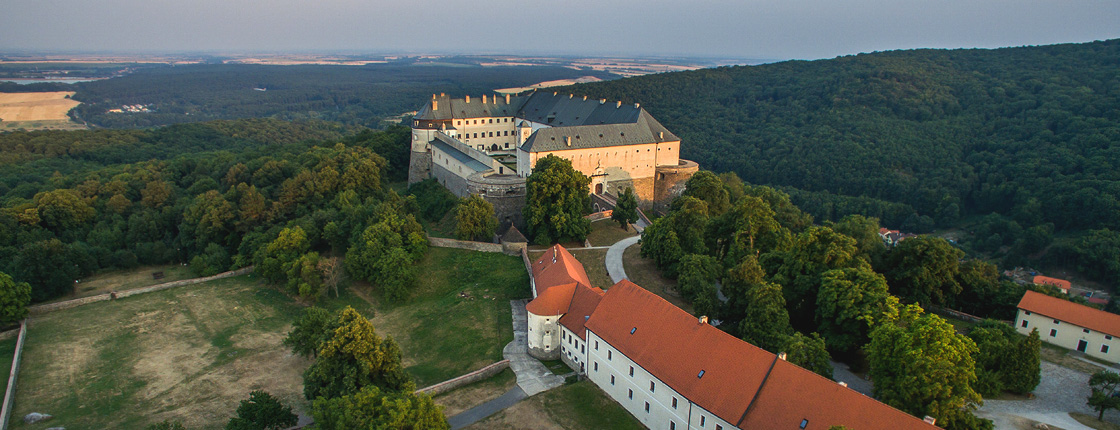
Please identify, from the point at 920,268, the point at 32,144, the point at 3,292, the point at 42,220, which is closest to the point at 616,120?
the point at 920,268

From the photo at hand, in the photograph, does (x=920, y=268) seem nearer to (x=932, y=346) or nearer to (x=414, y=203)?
(x=932, y=346)

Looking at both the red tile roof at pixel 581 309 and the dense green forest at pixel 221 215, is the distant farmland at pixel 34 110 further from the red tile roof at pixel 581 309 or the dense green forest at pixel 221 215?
the red tile roof at pixel 581 309

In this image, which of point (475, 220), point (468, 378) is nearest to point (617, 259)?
point (475, 220)

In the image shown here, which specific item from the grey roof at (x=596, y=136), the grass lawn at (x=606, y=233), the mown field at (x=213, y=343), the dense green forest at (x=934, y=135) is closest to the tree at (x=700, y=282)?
the grass lawn at (x=606, y=233)

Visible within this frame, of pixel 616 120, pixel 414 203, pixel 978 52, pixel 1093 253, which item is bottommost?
pixel 1093 253

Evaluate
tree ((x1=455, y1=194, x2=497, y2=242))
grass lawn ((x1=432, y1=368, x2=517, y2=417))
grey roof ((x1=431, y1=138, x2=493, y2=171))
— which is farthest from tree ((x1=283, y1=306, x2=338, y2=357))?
grey roof ((x1=431, y1=138, x2=493, y2=171))

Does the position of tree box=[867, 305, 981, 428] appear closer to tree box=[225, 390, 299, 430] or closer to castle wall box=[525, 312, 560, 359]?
castle wall box=[525, 312, 560, 359]
